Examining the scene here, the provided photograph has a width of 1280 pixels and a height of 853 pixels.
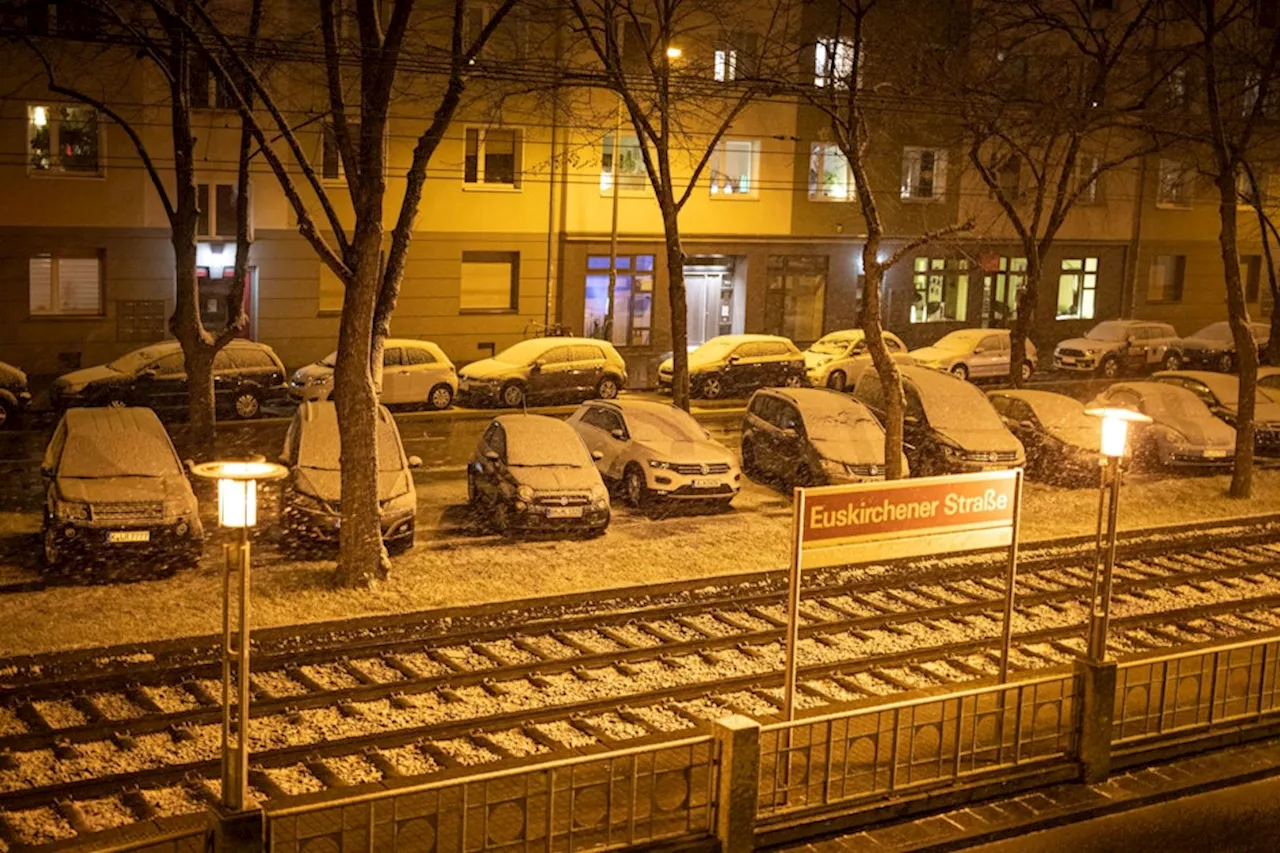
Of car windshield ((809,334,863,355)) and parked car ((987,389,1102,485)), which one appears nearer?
parked car ((987,389,1102,485))

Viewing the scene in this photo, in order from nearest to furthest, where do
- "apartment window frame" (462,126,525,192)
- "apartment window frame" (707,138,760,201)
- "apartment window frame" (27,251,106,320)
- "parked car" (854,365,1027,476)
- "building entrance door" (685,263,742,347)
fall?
"parked car" (854,365,1027,476) → "apartment window frame" (27,251,106,320) → "apartment window frame" (462,126,525,192) → "apartment window frame" (707,138,760,201) → "building entrance door" (685,263,742,347)

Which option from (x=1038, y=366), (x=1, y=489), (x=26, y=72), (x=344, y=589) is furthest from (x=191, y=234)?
(x=1038, y=366)

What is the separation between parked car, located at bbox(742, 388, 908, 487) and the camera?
2522 centimetres

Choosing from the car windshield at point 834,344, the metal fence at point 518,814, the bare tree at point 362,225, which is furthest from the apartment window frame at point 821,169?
the metal fence at point 518,814

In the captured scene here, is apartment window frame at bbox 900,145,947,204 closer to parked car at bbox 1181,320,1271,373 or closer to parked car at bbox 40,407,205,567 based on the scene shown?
parked car at bbox 1181,320,1271,373

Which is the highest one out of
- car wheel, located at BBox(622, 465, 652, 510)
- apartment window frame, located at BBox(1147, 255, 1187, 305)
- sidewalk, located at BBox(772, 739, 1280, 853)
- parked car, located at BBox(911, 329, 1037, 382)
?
apartment window frame, located at BBox(1147, 255, 1187, 305)

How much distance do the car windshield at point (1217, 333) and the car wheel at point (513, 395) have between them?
2362cm

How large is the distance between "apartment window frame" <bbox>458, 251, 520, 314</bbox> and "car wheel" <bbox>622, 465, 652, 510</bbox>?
54.7 feet

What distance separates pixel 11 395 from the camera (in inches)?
1167

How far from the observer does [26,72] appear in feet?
111

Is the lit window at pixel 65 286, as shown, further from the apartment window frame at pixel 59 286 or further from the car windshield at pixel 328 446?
the car windshield at pixel 328 446

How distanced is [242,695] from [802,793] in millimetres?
4653

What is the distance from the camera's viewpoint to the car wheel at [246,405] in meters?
31.2

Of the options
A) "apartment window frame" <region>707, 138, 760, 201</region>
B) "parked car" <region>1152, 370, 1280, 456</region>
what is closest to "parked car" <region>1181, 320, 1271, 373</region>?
"parked car" <region>1152, 370, 1280, 456</region>
